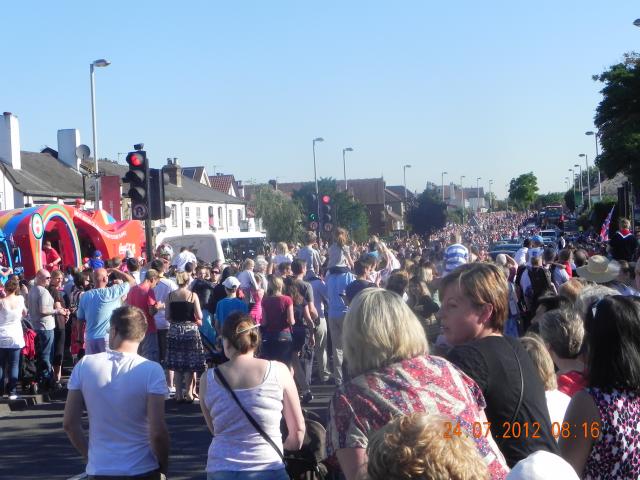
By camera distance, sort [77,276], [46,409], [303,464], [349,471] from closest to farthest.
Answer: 1. [349,471]
2. [303,464]
3. [46,409]
4. [77,276]

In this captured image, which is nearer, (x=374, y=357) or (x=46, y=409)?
(x=374, y=357)

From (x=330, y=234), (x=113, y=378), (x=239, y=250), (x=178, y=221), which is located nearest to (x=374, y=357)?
(x=113, y=378)

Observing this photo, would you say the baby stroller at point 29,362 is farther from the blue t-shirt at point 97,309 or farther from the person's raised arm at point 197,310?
the person's raised arm at point 197,310

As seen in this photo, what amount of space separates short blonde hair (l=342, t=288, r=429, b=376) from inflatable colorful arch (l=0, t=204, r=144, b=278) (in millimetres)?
16796

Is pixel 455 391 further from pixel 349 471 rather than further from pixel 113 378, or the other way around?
pixel 113 378

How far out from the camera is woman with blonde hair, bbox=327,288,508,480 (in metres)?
2.99

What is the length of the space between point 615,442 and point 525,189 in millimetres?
148738

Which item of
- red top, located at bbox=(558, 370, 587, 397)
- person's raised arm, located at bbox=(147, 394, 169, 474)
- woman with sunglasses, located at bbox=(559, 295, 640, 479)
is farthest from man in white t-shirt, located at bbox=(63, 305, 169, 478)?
woman with sunglasses, located at bbox=(559, 295, 640, 479)

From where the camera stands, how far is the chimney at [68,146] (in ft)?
157

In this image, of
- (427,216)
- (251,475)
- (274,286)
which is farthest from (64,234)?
(427,216)

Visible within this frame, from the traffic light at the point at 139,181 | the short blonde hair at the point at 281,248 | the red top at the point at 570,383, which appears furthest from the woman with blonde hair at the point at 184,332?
the red top at the point at 570,383

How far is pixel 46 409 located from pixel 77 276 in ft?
10.3

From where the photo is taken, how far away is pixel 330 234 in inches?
960

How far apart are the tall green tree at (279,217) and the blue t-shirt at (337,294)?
184 feet
